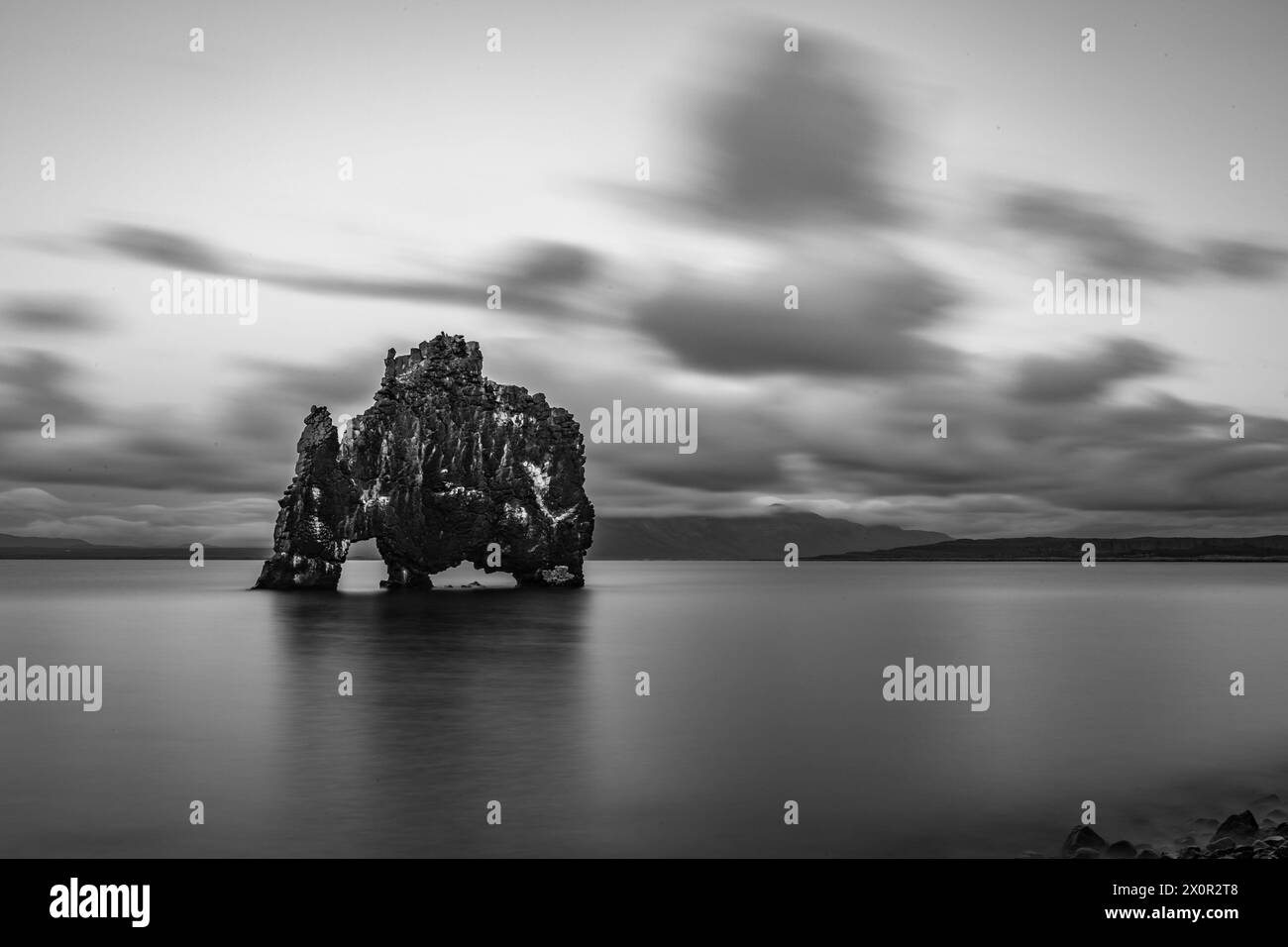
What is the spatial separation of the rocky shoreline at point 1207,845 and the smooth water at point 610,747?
126 cm

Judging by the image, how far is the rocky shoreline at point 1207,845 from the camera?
1680 centimetres

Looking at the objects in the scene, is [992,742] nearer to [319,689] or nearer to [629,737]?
[629,737]

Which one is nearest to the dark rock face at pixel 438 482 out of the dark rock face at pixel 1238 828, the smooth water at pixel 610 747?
the smooth water at pixel 610 747

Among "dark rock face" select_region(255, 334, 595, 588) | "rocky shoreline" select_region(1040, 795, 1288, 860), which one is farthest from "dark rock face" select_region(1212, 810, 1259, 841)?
"dark rock face" select_region(255, 334, 595, 588)

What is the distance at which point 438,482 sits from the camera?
10356 cm

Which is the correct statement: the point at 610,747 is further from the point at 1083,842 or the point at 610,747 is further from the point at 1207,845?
the point at 1207,845

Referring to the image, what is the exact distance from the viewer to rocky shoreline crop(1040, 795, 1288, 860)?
16795 millimetres

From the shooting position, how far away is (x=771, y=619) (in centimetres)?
8662

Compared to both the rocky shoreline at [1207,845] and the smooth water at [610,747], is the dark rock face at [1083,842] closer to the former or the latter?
the rocky shoreline at [1207,845]

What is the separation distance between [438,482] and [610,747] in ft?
255
